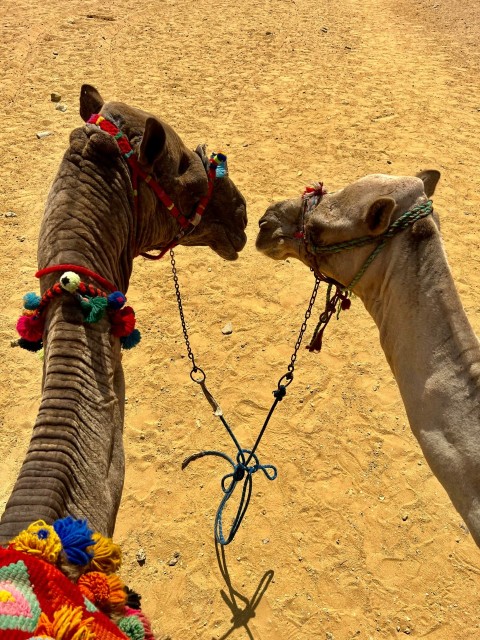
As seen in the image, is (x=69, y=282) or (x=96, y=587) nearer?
(x=96, y=587)

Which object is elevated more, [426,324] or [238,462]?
[426,324]

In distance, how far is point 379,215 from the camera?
2.79 meters

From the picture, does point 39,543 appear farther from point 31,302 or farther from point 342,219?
point 342,219

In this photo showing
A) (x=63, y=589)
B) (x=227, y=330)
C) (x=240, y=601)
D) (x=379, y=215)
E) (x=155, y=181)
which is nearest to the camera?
(x=63, y=589)

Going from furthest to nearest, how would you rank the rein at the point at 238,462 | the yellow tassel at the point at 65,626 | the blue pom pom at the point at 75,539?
the rein at the point at 238,462, the blue pom pom at the point at 75,539, the yellow tassel at the point at 65,626

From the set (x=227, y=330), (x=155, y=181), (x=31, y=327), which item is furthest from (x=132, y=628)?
(x=227, y=330)

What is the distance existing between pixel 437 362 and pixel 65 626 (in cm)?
194

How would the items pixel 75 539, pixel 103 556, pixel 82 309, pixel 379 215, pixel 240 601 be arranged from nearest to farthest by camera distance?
pixel 75 539, pixel 103 556, pixel 82 309, pixel 379 215, pixel 240 601

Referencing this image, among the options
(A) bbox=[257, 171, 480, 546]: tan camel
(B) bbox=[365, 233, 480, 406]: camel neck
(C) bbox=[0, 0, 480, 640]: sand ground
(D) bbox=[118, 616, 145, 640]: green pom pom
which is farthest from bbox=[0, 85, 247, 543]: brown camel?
(C) bbox=[0, 0, 480, 640]: sand ground

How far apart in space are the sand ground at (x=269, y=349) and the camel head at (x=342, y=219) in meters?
2.31

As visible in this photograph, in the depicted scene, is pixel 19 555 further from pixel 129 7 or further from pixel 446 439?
pixel 129 7

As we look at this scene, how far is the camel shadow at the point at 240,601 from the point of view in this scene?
13.1 ft

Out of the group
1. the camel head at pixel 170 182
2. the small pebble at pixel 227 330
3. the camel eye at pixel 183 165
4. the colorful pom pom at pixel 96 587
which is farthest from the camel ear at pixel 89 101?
the small pebble at pixel 227 330

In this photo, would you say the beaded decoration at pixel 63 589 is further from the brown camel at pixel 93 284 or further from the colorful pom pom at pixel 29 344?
the colorful pom pom at pixel 29 344
